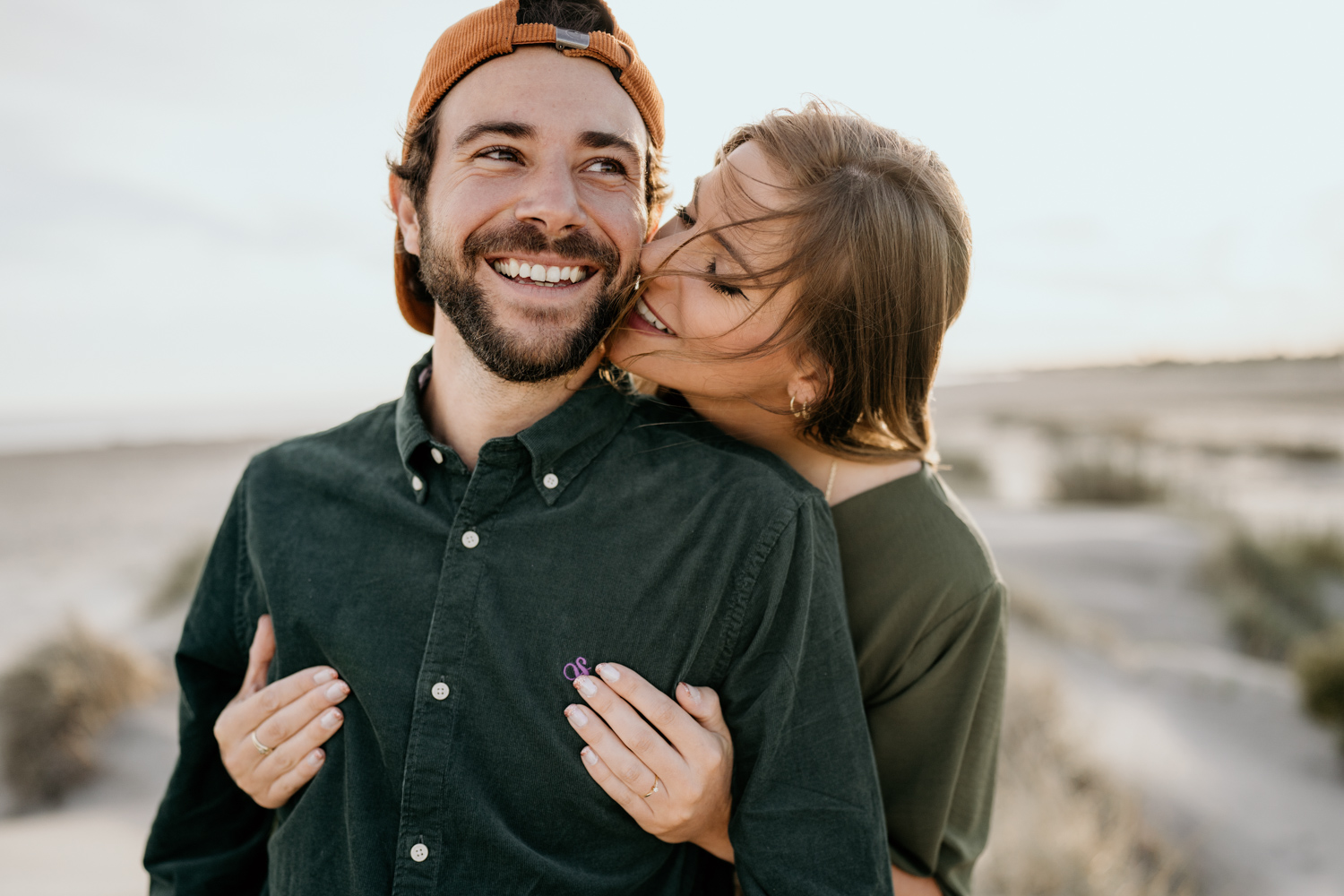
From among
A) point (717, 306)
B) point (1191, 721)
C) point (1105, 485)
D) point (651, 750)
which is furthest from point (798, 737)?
point (1105, 485)

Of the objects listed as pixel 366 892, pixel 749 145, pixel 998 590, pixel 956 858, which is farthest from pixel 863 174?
pixel 366 892

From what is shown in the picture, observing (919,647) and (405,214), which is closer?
(919,647)

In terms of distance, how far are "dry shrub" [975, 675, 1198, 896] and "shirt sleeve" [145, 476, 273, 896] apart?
117 inches

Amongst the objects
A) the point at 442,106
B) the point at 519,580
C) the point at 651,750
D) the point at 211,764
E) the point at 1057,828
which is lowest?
the point at 1057,828

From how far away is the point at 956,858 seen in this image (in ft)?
6.70

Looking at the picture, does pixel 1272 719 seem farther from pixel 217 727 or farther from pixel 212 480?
pixel 212 480

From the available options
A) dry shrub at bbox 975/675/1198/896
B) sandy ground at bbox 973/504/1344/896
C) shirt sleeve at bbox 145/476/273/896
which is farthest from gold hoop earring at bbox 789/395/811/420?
sandy ground at bbox 973/504/1344/896

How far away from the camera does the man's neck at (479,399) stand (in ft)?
6.34

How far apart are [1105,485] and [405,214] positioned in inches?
479

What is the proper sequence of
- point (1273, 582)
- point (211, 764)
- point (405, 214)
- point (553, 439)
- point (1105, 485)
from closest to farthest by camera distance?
point (553, 439) < point (211, 764) < point (405, 214) < point (1273, 582) < point (1105, 485)

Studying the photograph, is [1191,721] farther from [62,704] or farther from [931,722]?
[62,704]

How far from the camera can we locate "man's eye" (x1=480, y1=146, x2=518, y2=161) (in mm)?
1898

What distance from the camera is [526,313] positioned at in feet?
6.01

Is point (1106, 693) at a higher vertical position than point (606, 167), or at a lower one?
lower
